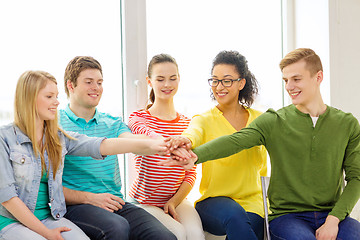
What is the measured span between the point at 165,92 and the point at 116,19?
58 centimetres

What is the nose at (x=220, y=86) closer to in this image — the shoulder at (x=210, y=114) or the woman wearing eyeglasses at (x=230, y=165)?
the woman wearing eyeglasses at (x=230, y=165)

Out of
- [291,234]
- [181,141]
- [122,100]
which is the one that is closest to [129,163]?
[122,100]

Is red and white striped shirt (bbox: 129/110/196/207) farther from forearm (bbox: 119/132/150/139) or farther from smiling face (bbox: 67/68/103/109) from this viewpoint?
smiling face (bbox: 67/68/103/109)

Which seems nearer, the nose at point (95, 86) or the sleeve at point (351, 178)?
the sleeve at point (351, 178)

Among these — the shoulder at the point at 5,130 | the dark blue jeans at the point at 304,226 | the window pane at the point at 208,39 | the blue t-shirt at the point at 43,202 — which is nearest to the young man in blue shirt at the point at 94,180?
the blue t-shirt at the point at 43,202

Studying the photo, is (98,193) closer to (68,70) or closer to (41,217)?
(41,217)

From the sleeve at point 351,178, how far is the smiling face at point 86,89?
48.9 inches

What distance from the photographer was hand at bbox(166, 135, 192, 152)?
1865mm

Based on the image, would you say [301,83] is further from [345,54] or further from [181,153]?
[345,54]

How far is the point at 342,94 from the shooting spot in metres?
2.73

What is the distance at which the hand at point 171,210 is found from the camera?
2.00m

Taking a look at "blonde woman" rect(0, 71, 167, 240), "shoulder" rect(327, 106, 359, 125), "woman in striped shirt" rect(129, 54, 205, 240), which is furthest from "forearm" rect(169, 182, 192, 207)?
"shoulder" rect(327, 106, 359, 125)

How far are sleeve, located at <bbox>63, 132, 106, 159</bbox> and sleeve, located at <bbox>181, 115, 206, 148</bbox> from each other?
1.36ft

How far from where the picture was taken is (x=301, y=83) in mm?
1943
